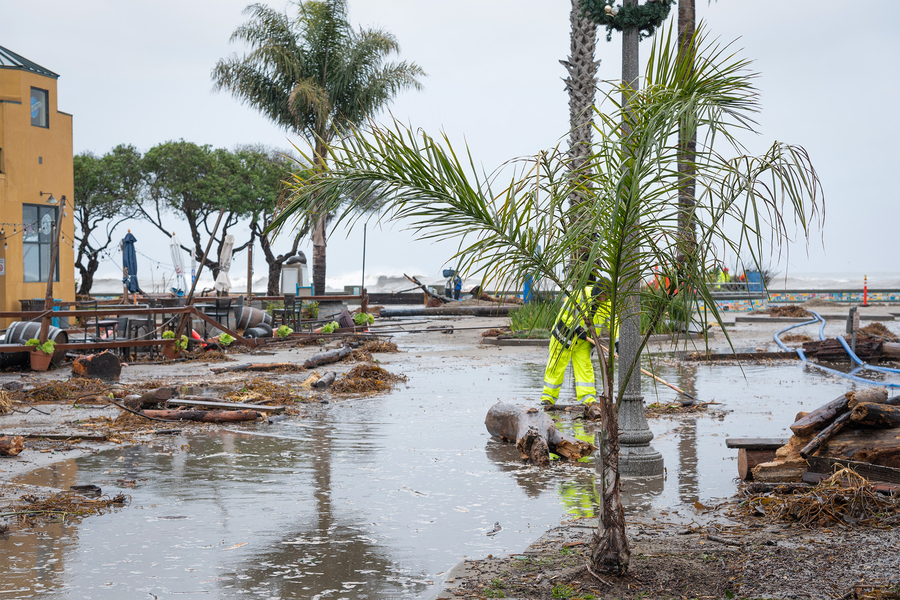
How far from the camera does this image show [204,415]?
9.16 metres

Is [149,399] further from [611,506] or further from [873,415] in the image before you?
[873,415]

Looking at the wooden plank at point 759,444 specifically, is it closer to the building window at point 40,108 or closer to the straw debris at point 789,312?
the straw debris at point 789,312

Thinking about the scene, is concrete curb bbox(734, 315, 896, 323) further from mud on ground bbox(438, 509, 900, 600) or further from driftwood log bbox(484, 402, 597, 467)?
mud on ground bbox(438, 509, 900, 600)

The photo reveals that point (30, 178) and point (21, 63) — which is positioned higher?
point (21, 63)

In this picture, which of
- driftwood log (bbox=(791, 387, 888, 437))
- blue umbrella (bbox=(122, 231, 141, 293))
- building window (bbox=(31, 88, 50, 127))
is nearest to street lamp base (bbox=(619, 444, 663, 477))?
driftwood log (bbox=(791, 387, 888, 437))

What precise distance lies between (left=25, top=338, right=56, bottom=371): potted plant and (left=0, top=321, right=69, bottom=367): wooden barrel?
0.16m

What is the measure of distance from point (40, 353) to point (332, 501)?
10.3m

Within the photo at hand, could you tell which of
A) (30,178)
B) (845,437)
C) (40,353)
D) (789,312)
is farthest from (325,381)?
(789,312)

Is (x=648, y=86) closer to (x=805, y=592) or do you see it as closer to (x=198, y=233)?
(x=805, y=592)

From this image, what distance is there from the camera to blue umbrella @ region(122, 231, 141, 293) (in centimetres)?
2577

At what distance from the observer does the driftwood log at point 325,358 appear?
1464 cm

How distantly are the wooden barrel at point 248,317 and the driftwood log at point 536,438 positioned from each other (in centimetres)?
1350

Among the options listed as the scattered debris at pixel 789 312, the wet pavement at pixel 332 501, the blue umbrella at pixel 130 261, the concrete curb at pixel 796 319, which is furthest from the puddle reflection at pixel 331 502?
the blue umbrella at pixel 130 261

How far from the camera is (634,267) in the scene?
4.27m
